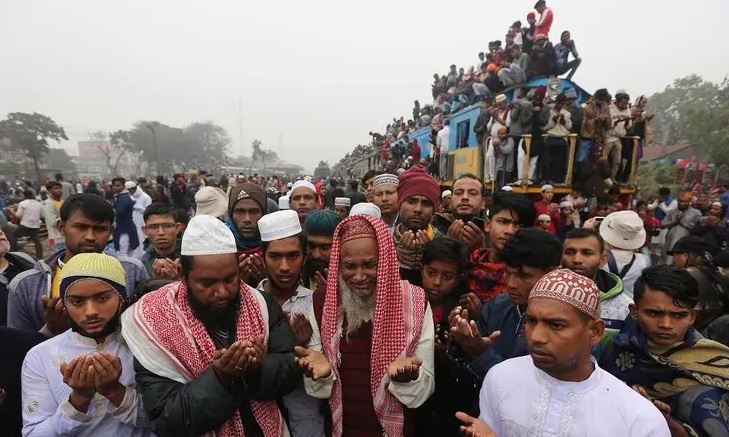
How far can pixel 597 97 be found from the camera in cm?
751

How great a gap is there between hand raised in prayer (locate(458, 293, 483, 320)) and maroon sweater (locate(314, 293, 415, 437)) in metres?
0.68

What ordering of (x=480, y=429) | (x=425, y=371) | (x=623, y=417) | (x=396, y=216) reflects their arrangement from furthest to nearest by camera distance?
(x=396, y=216) → (x=425, y=371) → (x=480, y=429) → (x=623, y=417)

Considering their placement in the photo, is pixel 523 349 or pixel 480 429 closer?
pixel 480 429

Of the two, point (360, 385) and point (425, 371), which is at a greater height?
point (425, 371)

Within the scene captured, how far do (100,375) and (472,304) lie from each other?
6.25 ft

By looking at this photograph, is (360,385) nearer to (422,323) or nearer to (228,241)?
(422,323)

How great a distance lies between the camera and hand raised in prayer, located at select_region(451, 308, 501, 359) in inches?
68.9

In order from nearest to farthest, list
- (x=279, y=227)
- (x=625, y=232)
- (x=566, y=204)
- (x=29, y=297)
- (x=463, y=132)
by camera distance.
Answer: (x=29, y=297), (x=279, y=227), (x=625, y=232), (x=566, y=204), (x=463, y=132)

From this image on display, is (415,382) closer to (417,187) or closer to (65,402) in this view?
(65,402)

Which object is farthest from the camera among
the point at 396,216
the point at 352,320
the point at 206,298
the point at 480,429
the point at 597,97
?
the point at 597,97

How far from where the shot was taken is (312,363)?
178 cm

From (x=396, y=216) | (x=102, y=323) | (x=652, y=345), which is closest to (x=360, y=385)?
(x=102, y=323)

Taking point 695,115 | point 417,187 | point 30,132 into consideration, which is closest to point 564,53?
point 417,187

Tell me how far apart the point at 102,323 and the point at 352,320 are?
1.18 m
